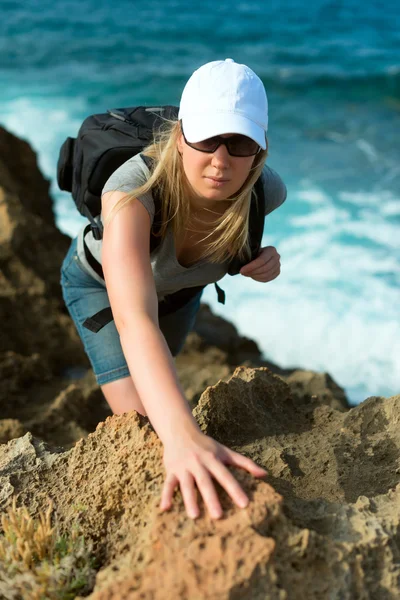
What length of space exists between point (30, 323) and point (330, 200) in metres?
7.22

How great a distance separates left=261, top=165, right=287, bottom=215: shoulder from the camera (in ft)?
9.50

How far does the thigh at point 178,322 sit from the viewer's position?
3.41m

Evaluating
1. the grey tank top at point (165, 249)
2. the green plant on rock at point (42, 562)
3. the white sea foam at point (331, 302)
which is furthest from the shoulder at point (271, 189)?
the white sea foam at point (331, 302)

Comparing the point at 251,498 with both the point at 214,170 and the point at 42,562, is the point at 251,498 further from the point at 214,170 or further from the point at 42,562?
the point at 214,170

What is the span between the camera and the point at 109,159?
2855mm

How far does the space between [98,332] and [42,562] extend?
5.12 feet

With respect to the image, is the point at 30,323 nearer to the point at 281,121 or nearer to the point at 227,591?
the point at 227,591

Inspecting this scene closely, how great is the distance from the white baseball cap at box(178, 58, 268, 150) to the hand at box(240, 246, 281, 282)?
65 cm

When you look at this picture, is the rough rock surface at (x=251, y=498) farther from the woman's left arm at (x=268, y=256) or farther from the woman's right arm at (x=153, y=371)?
the woman's left arm at (x=268, y=256)

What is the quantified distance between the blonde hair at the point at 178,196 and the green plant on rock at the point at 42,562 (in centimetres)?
107

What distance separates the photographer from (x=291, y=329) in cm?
771

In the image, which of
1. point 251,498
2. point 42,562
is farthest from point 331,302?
point 42,562

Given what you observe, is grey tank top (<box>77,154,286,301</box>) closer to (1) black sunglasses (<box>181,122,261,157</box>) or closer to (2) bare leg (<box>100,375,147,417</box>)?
(1) black sunglasses (<box>181,122,261,157</box>)

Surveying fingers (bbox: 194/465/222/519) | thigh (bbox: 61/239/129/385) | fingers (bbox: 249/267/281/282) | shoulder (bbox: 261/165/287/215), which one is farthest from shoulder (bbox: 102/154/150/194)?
fingers (bbox: 194/465/222/519)
